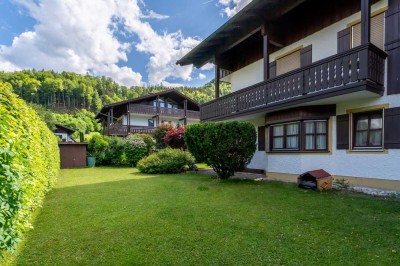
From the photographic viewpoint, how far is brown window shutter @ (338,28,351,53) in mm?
8117

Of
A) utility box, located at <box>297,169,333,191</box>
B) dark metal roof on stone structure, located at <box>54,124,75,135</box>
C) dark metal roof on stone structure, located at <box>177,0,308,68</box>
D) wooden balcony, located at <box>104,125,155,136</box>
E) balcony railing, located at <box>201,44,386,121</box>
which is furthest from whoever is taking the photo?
dark metal roof on stone structure, located at <box>54,124,75,135</box>

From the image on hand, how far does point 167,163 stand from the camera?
1316cm

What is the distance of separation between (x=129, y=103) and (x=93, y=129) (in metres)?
36.0

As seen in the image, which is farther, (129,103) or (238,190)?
(129,103)

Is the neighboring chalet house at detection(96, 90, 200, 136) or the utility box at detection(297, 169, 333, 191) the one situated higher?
the neighboring chalet house at detection(96, 90, 200, 136)

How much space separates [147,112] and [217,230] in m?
27.4

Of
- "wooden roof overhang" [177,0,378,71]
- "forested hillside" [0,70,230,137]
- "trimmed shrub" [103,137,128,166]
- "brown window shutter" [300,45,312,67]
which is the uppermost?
"forested hillside" [0,70,230,137]

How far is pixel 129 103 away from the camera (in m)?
29.3

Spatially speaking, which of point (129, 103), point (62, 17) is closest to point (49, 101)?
point (129, 103)

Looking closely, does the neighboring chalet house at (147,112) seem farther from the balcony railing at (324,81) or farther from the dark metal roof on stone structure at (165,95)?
the balcony railing at (324,81)

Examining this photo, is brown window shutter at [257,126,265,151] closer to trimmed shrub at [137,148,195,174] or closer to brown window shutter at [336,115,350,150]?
brown window shutter at [336,115,350,150]

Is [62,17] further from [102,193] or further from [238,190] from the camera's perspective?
[238,190]

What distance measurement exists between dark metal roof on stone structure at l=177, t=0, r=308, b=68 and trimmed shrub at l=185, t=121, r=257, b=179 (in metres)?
4.99

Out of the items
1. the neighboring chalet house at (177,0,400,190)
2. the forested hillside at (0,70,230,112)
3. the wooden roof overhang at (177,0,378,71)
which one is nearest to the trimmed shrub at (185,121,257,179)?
the neighboring chalet house at (177,0,400,190)
